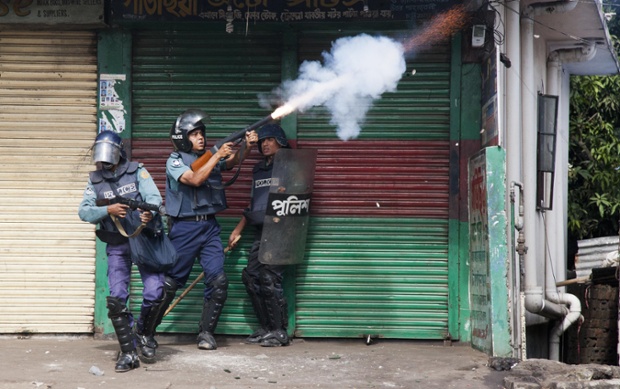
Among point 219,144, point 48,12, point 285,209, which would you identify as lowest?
point 285,209

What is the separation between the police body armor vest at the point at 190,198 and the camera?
27.5 feet

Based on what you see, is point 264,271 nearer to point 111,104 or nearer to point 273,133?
point 273,133

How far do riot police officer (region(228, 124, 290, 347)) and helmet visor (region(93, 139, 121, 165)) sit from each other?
1649 millimetres

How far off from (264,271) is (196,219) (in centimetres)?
83

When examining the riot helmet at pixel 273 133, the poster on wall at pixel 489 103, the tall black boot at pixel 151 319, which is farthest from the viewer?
the riot helmet at pixel 273 133

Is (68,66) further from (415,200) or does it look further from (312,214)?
(415,200)

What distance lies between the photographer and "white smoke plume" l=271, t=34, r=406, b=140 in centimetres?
877

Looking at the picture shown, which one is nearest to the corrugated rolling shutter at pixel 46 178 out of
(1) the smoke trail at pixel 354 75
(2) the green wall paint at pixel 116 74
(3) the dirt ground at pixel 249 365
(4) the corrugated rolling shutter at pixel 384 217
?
(2) the green wall paint at pixel 116 74

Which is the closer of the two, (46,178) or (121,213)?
(121,213)

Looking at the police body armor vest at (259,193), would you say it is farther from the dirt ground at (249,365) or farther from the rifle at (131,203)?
the rifle at (131,203)

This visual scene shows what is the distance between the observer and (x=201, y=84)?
29.9 ft

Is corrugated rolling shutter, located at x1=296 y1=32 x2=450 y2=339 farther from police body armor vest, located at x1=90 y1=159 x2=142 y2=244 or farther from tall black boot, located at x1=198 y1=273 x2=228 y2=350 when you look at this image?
police body armor vest, located at x1=90 y1=159 x2=142 y2=244

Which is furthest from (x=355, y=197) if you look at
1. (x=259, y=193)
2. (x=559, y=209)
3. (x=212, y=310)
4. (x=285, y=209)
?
(x=559, y=209)

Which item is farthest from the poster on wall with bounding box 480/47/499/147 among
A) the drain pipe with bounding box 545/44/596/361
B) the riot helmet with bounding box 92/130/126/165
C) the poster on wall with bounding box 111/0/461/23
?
the riot helmet with bounding box 92/130/126/165
